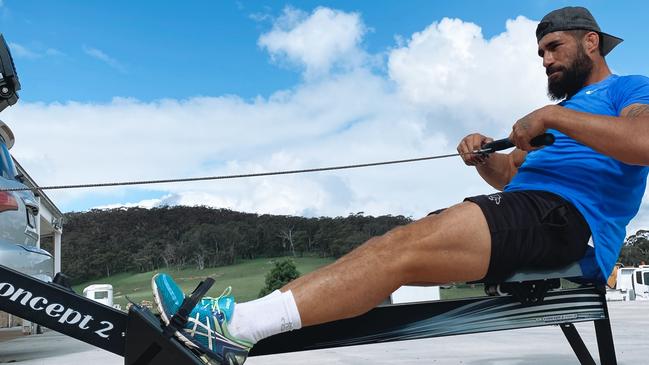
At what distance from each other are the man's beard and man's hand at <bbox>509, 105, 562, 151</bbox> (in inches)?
19.6

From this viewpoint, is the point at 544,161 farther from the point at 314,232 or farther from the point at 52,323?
the point at 314,232

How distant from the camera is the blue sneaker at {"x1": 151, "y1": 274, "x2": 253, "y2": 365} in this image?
4.63ft

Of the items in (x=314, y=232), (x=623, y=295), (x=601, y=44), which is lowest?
(x=623, y=295)

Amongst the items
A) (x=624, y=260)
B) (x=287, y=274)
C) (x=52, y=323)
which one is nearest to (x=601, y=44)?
(x=52, y=323)

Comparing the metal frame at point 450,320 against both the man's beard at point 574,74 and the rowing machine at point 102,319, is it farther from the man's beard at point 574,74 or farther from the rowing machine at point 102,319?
the man's beard at point 574,74

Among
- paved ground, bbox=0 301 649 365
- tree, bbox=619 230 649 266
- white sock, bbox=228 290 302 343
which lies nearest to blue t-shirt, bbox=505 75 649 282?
white sock, bbox=228 290 302 343

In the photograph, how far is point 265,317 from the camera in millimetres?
1483

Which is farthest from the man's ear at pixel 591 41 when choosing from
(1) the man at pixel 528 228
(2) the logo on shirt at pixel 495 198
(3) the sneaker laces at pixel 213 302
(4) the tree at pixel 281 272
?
(4) the tree at pixel 281 272

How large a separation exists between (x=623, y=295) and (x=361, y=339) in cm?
2319

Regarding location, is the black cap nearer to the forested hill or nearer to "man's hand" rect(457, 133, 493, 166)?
"man's hand" rect(457, 133, 493, 166)

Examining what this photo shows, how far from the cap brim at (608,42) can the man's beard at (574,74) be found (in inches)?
3.4

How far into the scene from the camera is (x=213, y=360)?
55.5 inches

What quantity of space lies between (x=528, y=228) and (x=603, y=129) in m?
0.35

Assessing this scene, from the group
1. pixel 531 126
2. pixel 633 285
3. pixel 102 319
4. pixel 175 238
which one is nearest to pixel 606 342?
pixel 531 126
